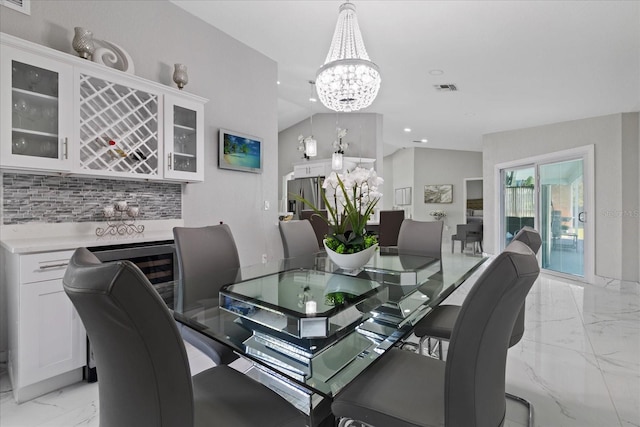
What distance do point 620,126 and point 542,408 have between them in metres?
4.72

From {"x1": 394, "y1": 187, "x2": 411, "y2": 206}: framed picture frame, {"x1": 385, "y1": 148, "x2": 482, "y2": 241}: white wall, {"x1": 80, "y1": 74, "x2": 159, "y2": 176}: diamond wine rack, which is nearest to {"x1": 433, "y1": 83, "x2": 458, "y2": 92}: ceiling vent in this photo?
{"x1": 80, "y1": 74, "x2": 159, "y2": 176}: diamond wine rack

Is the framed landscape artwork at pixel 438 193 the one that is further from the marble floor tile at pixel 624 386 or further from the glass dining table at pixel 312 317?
the glass dining table at pixel 312 317

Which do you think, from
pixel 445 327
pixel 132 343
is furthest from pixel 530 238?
pixel 132 343

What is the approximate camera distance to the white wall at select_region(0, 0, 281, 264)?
7.68 feet

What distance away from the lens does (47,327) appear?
6.13 feet

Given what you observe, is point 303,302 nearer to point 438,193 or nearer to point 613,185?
point 613,185

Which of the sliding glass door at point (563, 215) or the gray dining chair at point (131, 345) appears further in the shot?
the sliding glass door at point (563, 215)

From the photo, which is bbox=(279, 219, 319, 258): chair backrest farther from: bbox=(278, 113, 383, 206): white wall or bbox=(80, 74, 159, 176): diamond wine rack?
bbox=(278, 113, 383, 206): white wall

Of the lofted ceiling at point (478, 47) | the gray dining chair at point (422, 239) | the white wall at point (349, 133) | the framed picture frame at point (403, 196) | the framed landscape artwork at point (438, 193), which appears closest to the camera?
the lofted ceiling at point (478, 47)

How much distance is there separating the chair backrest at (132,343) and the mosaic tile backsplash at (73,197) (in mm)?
1978

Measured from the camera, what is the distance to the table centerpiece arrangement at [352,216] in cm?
187

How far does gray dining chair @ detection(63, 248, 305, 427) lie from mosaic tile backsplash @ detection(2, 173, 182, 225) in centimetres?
190

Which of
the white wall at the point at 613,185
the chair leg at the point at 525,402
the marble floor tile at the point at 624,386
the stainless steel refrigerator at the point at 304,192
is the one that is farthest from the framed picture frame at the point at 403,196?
the chair leg at the point at 525,402

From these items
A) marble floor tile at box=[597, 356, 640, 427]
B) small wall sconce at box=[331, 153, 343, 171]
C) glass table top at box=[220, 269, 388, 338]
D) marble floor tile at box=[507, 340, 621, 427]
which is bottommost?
marble floor tile at box=[597, 356, 640, 427]
